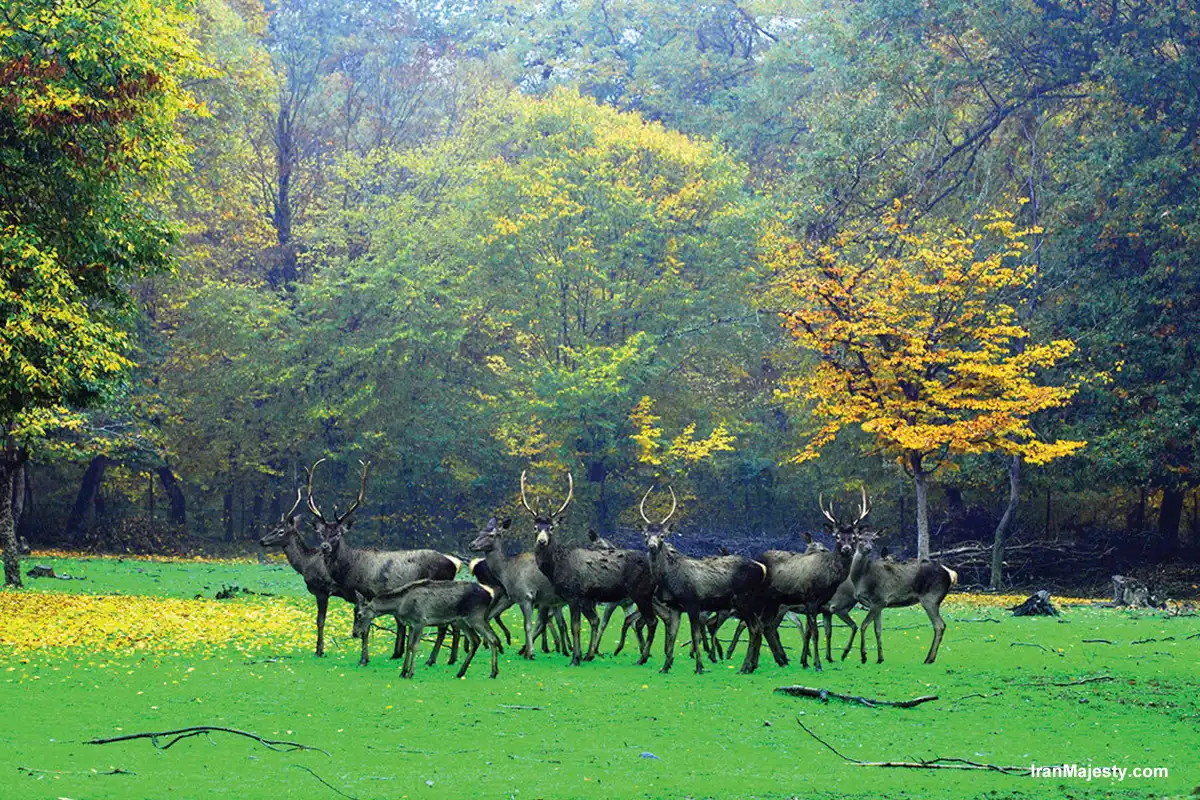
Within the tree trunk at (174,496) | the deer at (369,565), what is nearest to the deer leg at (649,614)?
the deer at (369,565)

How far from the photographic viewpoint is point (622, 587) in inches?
687

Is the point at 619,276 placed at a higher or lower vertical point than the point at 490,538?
higher

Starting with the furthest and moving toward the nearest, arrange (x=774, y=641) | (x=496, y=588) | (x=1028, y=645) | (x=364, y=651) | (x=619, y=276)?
(x=619, y=276), (x=1028, y=645), (x=496, y=588), (x=774, y=641), (x=364, y=651)

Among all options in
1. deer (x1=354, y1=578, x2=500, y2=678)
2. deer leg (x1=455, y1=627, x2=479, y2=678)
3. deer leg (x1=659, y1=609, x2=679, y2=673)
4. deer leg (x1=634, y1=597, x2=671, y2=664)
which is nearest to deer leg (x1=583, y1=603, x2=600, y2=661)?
deer leg (x1=634, y1=597, x2=671, y2=664)

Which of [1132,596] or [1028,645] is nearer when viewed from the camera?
[1028,645]

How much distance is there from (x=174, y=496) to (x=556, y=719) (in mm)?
38481

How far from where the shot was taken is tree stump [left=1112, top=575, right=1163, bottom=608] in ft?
92.7

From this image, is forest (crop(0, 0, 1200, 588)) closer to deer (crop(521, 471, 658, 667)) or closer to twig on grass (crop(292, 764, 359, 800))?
deer (crop(521, 471, 658, 667))

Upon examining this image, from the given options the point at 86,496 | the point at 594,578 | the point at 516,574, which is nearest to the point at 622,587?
the point at 594,578

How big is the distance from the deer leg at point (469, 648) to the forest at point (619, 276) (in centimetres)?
862

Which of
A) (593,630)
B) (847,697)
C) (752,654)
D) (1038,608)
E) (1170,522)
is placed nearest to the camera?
(847,697)

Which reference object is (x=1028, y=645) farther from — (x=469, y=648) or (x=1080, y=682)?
(x=469, y=648)

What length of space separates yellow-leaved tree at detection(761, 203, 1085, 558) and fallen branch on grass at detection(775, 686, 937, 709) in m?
18.5

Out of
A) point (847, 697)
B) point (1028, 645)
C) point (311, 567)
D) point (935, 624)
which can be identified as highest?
point (311, 567)
